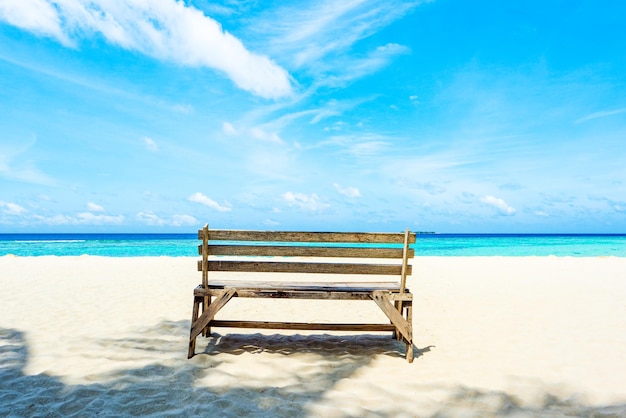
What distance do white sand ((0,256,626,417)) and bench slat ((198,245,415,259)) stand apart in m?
1.32

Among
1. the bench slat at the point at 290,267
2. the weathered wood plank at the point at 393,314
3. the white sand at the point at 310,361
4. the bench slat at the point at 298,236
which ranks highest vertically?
the bench slat at the point at 298,236

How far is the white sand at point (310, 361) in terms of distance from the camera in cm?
392

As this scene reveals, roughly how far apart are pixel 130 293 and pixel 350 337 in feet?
19.7

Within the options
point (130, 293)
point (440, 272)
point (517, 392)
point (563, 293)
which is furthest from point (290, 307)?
point (440, 272)

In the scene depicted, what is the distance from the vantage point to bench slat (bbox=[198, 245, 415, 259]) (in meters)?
5.18

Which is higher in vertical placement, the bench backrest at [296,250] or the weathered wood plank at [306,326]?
the bench backrest at [296,250]

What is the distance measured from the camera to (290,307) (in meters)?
8.55

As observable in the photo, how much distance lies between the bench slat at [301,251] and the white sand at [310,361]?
1324mm

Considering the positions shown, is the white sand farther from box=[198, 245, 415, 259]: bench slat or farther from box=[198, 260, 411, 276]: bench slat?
box=[198, 245, 415, 259]: bench slat

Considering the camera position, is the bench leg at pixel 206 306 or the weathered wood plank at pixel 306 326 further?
the bench leg at pixel 206 306

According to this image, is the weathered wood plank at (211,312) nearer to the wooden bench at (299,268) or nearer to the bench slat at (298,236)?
the wooden bench at (299,268)

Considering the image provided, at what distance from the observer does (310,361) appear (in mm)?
5176

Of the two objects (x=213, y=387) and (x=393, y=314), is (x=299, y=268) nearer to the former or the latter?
(x=393, y=314)

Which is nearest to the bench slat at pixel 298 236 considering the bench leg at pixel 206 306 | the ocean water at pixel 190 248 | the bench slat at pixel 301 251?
the bench slat at pixel 301 251
